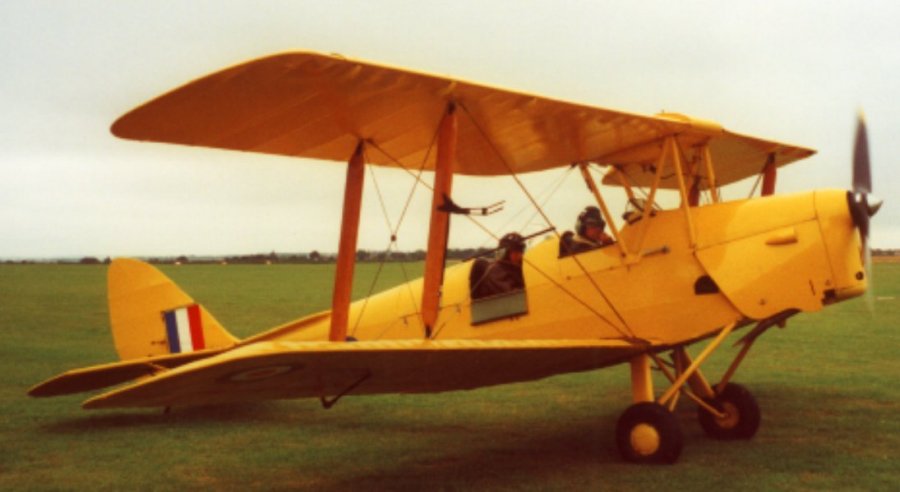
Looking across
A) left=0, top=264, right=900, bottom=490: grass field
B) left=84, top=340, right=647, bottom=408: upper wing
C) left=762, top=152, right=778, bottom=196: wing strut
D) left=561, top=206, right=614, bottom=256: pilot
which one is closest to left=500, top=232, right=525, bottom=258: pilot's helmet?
left=561, top=206, right=614, bottom=256: pilot

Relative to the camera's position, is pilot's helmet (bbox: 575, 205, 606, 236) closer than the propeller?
No

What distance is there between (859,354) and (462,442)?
8.54m

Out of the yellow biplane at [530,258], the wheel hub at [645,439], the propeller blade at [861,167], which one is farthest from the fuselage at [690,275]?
the wheel hub at [645,439]

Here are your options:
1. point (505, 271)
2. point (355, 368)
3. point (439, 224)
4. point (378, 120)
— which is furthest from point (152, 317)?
point (355, 368)

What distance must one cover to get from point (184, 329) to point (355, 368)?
451 centimetres

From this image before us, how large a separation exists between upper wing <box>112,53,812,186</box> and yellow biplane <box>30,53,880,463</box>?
0.02 metres

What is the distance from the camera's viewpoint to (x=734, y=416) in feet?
24.2

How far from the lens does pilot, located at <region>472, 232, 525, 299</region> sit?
738 cm

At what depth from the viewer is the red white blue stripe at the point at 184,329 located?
8922 millimetres

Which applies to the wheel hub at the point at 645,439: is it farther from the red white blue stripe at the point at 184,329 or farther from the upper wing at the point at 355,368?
the red white blue stripe at the point at 184,329

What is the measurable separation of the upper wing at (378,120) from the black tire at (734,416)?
231cm

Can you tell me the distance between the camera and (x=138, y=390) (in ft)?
13.9

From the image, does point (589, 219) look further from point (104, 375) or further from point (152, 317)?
point (152, 317)

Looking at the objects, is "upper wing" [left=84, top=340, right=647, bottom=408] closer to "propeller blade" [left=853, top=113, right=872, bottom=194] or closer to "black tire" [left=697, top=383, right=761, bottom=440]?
"black tire" [left=697, top=383, right=761, bottom=440]
